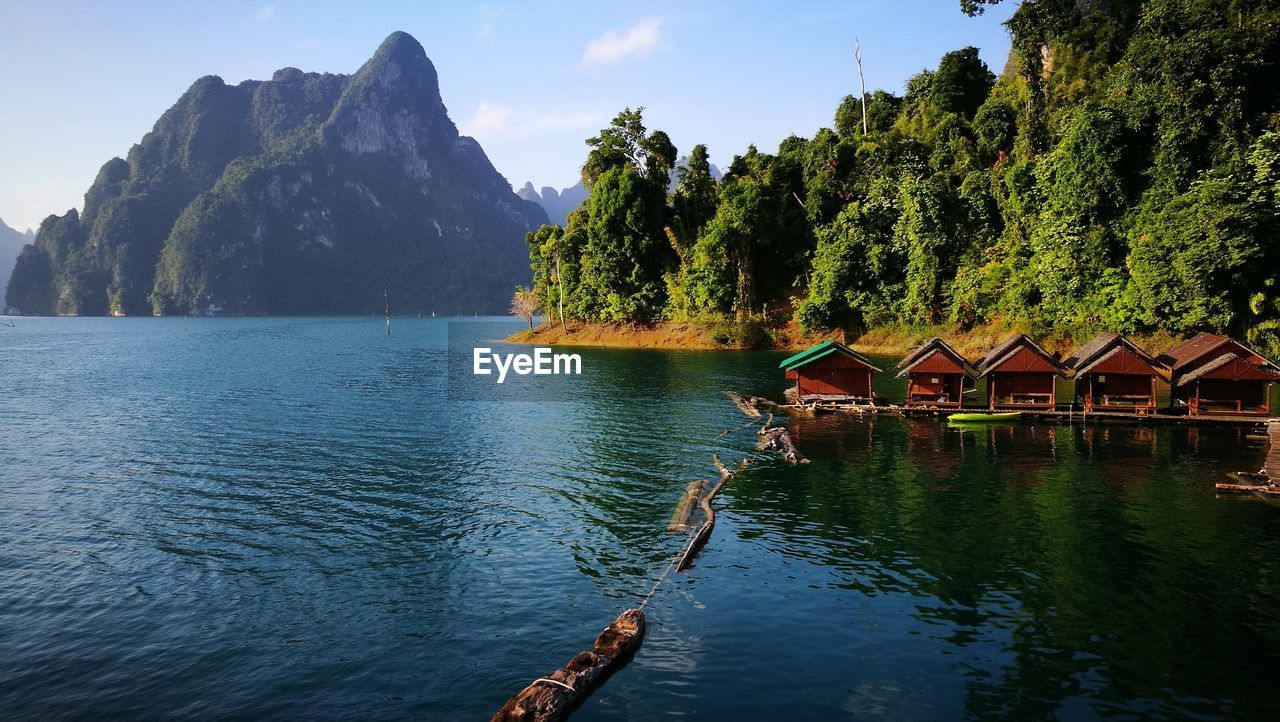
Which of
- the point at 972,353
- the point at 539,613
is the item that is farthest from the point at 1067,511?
the point at 972,353

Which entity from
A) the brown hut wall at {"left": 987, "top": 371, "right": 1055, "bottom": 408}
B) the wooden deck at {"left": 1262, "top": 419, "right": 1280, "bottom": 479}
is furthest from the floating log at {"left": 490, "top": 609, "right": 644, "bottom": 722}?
the brown hut wall at {"left": 987, "top": 371, "right": 1055, "bottom": 408}

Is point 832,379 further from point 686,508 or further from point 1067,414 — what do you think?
point 686,508

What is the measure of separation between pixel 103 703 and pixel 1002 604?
67.0ft

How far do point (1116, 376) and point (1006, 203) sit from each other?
3385cm

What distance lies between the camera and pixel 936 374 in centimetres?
4603

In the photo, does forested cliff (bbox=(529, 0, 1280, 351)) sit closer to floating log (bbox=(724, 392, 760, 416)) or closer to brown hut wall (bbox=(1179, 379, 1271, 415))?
brown hut wall (bbox=(1179, 379, 1271, 415))

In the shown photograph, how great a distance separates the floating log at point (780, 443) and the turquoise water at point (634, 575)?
110 cm

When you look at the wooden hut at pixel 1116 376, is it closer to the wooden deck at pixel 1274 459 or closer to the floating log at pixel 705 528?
the wooden deck at pixel 1274 459

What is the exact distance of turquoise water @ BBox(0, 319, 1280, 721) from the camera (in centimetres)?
1399

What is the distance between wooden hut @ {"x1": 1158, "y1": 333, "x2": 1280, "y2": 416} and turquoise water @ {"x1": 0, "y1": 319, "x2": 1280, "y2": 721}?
13.1 ft

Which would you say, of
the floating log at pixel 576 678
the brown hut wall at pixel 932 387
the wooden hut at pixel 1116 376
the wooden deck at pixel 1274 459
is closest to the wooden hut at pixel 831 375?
the brown hut wall at pixel 932 387

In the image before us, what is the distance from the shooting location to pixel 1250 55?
51.9 meters

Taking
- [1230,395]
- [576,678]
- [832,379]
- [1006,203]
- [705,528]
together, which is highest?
[1006,203]

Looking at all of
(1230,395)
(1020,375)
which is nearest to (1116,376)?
(1020,375)
